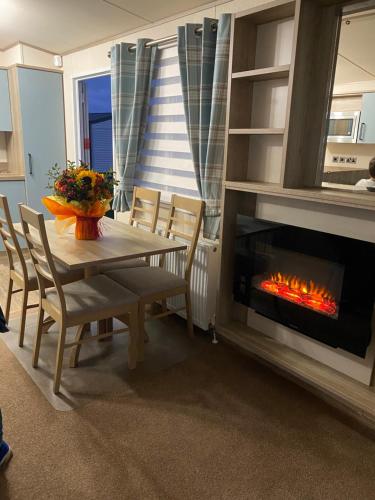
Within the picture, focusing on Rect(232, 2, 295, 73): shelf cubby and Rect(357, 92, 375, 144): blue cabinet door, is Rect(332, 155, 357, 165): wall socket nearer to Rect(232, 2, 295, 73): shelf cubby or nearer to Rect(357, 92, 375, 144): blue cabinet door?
Rect(357, 92, 375, 144): blue cabinet door

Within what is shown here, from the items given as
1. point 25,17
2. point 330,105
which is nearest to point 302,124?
point 330,105

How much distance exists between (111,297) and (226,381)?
853 mm

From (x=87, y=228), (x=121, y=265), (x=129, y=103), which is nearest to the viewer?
(x=87, y=228)

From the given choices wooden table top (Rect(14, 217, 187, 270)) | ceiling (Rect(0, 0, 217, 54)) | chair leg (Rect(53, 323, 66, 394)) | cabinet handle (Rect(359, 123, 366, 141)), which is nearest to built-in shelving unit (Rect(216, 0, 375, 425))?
cabinet handle (Rect(359, 123, 366, 141))

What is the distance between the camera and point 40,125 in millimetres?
4551

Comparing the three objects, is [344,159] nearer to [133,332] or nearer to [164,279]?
[164,279]

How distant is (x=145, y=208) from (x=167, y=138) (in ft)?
2.03

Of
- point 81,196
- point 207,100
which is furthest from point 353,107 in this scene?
point 81,196

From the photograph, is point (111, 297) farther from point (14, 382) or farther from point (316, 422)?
point (316, 422)

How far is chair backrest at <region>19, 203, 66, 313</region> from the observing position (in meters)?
1.96

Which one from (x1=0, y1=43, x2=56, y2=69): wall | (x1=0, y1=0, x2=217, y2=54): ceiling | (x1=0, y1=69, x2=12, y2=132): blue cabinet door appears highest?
(x1=0, y1=0, x2=217, y2=54): ceiling

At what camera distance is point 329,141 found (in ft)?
6.94

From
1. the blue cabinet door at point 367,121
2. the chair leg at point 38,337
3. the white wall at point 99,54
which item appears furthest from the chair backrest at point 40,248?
the white wall at point 99,54

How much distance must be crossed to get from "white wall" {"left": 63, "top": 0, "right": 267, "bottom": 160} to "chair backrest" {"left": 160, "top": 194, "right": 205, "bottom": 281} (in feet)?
4.06
